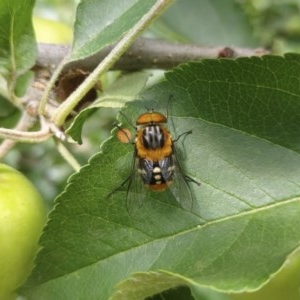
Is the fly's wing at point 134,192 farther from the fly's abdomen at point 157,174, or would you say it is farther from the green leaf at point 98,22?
the green leaf at point 98,22

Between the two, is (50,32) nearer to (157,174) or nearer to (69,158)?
(69,158)

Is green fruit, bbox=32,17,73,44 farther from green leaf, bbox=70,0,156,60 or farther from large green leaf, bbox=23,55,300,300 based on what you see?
large green leaf, bbox=23,55,300,300

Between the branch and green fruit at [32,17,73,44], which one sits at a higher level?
the branch

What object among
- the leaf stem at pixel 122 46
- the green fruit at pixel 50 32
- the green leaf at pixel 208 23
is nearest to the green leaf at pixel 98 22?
the leaf stem at pixel 122 46

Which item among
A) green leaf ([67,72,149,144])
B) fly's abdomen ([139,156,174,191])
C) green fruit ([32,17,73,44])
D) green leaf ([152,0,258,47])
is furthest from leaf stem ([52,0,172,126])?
green leaf ([152,0,258,47])

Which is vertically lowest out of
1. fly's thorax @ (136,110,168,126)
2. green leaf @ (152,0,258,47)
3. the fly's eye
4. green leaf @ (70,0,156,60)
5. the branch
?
green leaf @ (152,0,258,47)

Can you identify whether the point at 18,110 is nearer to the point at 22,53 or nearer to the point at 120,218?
the point at 22,53
